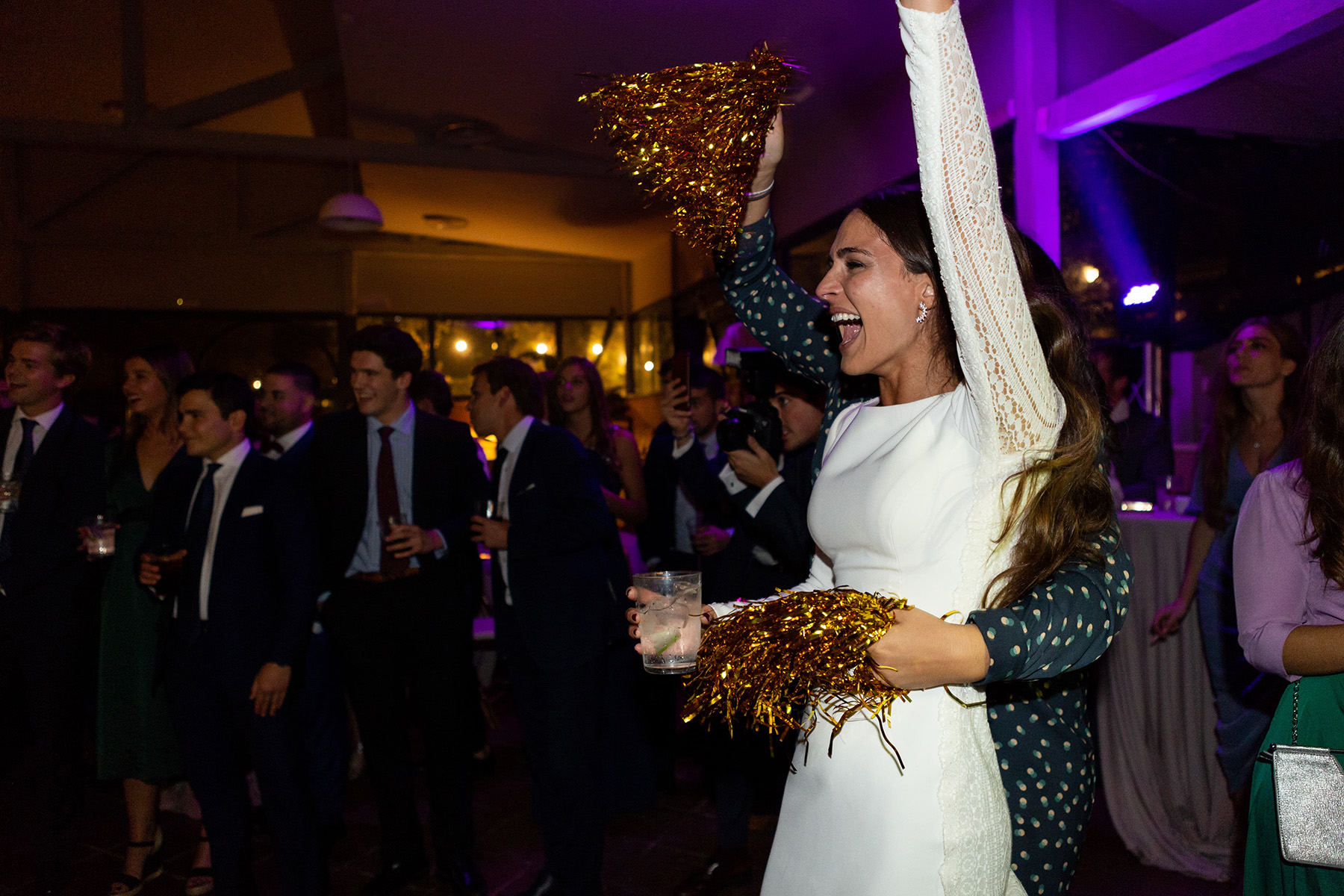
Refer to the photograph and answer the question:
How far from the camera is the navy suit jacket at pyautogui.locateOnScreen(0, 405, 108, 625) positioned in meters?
3.31

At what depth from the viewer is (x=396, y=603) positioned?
314cm

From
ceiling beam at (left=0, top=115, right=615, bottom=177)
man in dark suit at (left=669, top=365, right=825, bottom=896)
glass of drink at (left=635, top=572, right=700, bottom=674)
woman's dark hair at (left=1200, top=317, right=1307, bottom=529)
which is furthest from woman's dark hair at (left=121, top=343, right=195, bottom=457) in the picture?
ceiling beam at (left=0, top=115, right=615, bottom=177)

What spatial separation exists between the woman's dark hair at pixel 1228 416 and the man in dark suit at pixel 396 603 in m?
2.70

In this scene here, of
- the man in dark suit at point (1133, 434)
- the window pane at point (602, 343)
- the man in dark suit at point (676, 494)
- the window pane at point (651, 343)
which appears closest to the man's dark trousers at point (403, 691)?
the man in dark suit at point (676, 494)

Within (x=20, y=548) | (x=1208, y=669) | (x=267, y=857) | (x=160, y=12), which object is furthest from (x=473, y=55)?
(x=1208, y=669)

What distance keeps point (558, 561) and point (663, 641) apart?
1.78 metres

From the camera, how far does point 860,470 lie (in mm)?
1377

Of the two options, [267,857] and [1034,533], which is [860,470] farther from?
[267,857]

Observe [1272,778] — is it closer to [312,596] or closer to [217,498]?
[312,596]

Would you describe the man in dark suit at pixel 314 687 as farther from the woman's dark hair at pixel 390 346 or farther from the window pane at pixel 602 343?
the window pane at pixel 602 343

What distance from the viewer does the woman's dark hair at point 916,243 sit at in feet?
4.43

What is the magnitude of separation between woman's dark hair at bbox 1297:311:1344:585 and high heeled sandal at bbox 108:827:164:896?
3736 mm

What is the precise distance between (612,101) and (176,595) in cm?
234

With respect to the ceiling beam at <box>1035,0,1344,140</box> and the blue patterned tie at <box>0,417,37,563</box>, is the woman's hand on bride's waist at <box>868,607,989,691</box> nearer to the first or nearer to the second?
the ceiling beam at <box>1035,0,1344,140</box>
